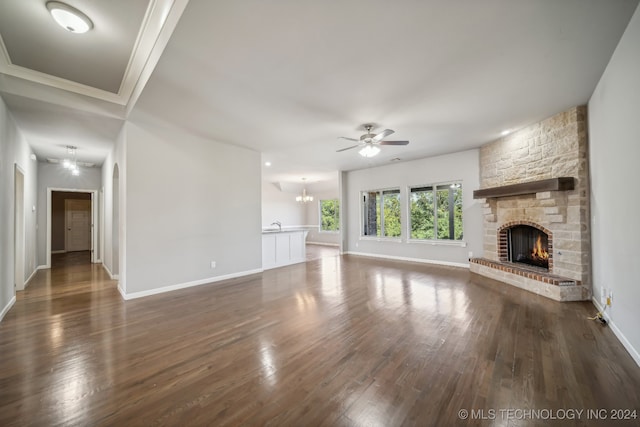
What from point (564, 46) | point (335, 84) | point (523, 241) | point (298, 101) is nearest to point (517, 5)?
point (564, 46)

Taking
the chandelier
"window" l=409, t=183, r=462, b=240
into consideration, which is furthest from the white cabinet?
the chandelier

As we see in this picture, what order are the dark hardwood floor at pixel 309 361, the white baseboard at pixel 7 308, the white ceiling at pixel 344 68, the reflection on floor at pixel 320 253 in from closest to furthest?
the dark hardwood floor at pixel 309 361
the white ceiling at pixel 344 68
the white baseboard at pixel 7 308
the reflection on floor at pixel 320 253

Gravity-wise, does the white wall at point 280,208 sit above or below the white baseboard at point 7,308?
above

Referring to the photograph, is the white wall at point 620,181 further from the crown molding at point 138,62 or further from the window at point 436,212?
the crown molding at point 138,62

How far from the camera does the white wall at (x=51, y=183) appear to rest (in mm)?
6613

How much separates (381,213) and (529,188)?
404cm

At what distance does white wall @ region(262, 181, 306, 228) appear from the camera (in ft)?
37.6

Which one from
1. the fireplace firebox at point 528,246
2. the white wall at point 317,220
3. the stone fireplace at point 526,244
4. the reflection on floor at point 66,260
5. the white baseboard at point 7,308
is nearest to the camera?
the white baseboard at point 7,308

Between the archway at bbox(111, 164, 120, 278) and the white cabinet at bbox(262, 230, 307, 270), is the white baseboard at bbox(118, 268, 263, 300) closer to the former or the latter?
the white cabinet at bbox(262, 230, 307, 270)

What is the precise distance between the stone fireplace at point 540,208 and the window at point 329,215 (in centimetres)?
693

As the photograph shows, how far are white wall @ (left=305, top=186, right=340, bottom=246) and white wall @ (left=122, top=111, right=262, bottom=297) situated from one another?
6.33 meters

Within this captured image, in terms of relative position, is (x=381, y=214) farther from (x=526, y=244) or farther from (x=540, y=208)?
(x=540, y=208)

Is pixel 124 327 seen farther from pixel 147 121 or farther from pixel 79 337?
pixel 147 121

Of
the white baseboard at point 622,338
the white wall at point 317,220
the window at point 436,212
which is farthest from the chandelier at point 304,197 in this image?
the white baseboard at point 622,338
